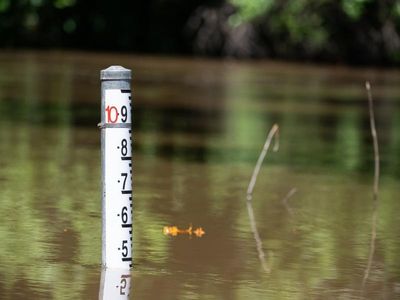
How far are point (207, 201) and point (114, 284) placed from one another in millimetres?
3052

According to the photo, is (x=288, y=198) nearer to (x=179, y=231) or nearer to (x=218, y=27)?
(x=179, y=231)

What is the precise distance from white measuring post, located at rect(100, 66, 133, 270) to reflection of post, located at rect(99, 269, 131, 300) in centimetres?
8

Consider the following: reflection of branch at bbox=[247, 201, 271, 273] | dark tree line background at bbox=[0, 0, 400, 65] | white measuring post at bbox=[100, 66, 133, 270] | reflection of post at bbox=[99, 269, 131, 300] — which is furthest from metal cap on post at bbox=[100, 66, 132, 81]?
dark tree line background at bbox=[0, 0, 400, 65]

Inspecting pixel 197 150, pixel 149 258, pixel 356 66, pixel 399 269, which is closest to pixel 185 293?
pixel 149 258

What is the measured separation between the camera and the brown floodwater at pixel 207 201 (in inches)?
264

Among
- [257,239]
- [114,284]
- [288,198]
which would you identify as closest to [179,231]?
[257,239]

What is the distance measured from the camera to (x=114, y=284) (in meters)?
6.45

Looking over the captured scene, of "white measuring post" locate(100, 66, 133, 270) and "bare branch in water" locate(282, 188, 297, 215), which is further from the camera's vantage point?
"bare branch in water" locate(282, 188, 297, 215)

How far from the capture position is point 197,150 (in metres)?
12.8

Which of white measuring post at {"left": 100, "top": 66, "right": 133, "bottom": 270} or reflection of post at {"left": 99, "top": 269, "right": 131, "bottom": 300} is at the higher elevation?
white measuring post at {"left": 100, "top": 66, "right": 133, "bottom": 270}

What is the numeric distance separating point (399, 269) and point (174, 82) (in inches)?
659

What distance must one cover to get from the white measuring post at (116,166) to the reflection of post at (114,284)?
79 millimetres

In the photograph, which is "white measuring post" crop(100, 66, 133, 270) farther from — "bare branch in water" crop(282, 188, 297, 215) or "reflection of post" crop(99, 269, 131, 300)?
"bare branch in water" crop(282, 188, 297, 215)

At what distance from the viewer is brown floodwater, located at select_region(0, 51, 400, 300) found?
6707 mm
